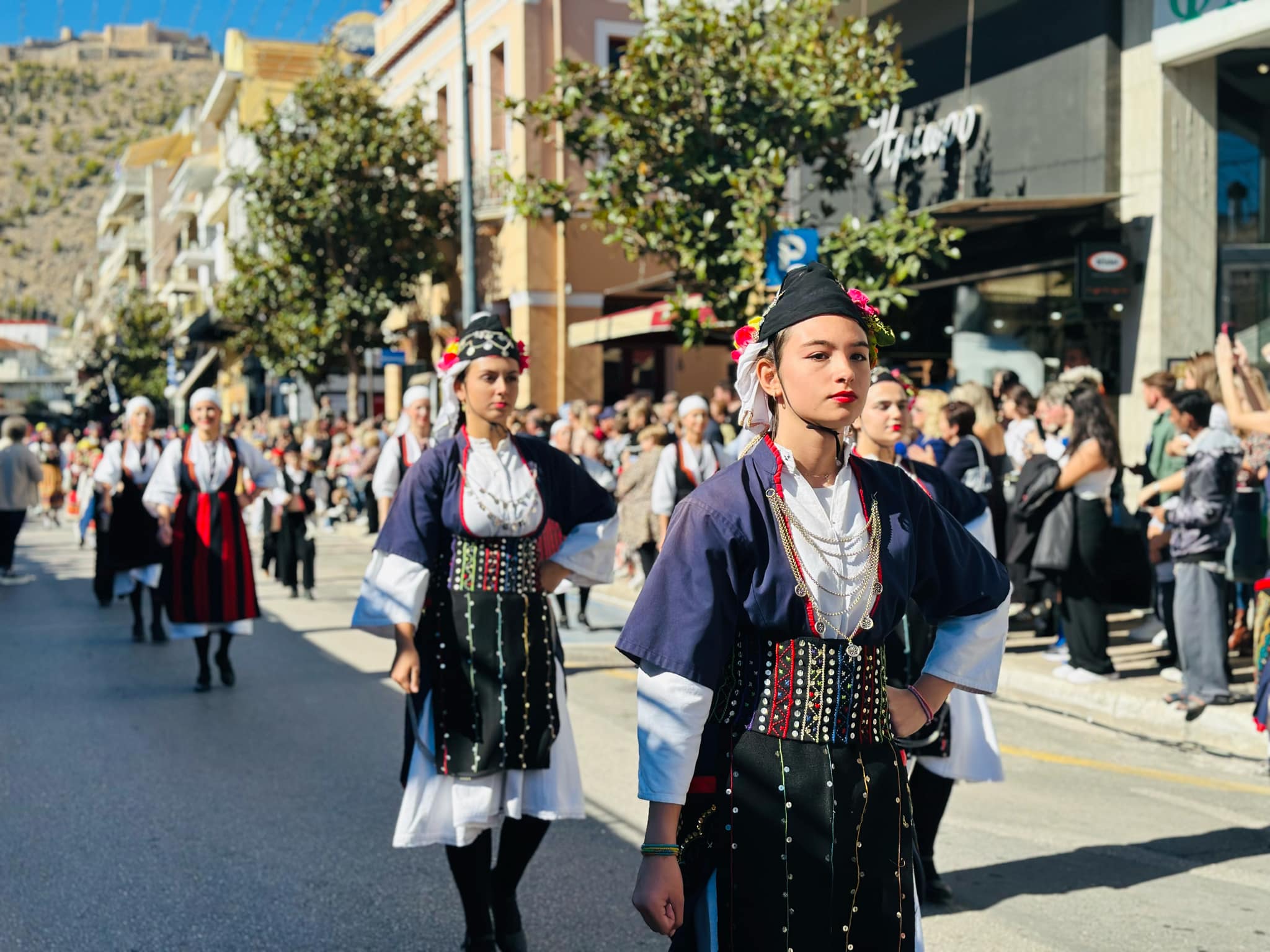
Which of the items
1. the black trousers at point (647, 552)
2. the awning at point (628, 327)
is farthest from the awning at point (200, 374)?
the black trousers at point (647, 552)

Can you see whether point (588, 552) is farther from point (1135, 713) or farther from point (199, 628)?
point (199, 628)

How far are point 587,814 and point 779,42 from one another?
984 cm

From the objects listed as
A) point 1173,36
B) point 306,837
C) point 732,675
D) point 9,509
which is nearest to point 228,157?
point 9,509

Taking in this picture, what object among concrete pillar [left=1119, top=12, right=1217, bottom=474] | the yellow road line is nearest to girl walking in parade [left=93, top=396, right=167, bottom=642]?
the yellow road line

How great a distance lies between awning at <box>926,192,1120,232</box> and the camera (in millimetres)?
13305

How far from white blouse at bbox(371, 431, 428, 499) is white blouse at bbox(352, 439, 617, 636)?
7.43ft

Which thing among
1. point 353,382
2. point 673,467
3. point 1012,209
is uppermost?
point 1012,209

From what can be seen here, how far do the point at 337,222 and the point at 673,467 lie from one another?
17.8 m

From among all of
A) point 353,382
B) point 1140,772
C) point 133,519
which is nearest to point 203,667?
point 133,519

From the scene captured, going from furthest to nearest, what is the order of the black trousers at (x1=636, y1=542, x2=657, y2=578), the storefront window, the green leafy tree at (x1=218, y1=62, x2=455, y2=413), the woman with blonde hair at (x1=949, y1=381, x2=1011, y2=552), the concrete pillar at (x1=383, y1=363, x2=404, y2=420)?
the concrete pillar at (x1=383, y1=363, x2=404, y2=420) < the green leafy tree at (x1=218, y1=62, x2=455, y2=413) < the storefront window < the black trousers at (x1=636, y1=542, x2=657, y2=578) < the woman with blonde hair at (x1=949, y1=381, x2=1011, y2=552)

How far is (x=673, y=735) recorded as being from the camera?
272cm

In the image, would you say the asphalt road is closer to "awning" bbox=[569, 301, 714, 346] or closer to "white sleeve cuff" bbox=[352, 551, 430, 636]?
"white sleeve cuff" bbox=[352, 551, 430, 636]

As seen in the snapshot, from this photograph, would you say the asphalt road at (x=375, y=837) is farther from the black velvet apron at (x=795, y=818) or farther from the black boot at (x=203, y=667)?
the black velvet apron at (x=795, y=818)

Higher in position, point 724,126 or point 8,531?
point 724,126
